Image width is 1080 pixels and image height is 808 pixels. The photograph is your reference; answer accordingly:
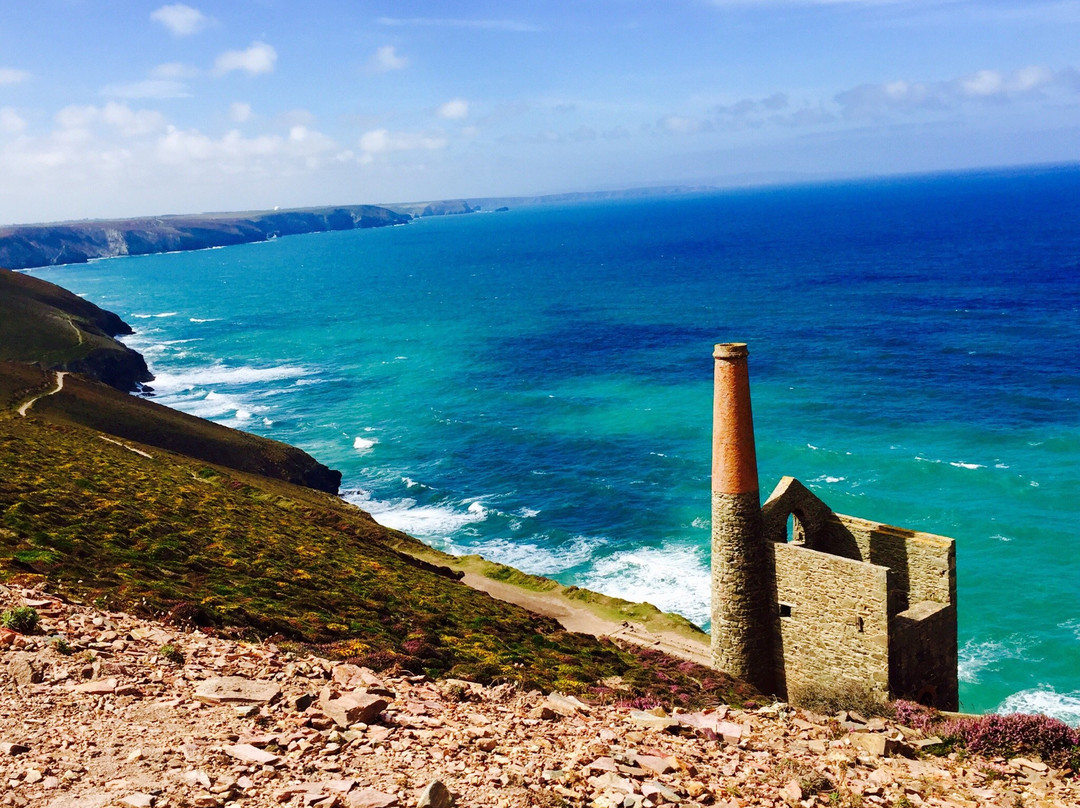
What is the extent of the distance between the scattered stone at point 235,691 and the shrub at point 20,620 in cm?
423

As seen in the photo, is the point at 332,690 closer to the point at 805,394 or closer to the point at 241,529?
the point at 241,529

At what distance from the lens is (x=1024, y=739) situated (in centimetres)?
1998

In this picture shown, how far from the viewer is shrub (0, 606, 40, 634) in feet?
59.0

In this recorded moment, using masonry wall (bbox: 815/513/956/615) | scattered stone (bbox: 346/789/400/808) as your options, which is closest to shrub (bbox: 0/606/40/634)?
scattered stone (bbox: 346/789/400/808)

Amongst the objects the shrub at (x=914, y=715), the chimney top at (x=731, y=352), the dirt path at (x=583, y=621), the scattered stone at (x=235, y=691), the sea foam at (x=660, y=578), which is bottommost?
the sea foam at (x=660, y=578)

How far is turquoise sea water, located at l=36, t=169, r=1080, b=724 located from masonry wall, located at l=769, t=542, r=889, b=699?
13.4 meters

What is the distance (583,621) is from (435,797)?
97.6ft

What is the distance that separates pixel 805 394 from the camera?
3401 inches

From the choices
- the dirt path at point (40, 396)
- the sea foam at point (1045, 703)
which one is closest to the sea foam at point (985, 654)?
the sea foam at point (1045, 703)

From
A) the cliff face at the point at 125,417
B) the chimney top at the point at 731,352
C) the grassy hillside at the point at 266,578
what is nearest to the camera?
the grassy hillside at the point at 266,578

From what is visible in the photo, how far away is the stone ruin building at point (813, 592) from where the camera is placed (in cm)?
2655

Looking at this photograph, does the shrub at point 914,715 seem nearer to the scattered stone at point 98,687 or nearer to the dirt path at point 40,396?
the scattered stone at point 98,687

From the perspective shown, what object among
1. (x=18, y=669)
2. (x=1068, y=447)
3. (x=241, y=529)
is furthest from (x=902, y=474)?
(x=18, y=669)

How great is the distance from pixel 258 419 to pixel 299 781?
82.6m
